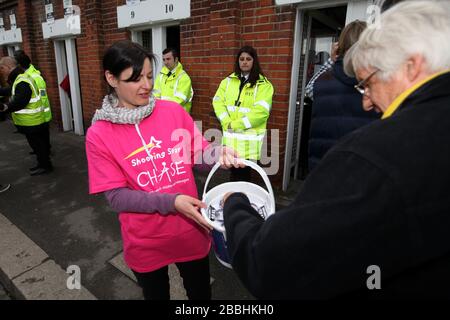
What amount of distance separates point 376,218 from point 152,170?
1210 mm

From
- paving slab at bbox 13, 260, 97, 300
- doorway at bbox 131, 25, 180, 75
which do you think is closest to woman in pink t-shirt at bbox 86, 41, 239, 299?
paving slab at bbox 13, 260, 97, 300

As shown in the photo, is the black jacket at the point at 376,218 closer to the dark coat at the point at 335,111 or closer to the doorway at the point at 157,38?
the dark coat at the point at 335,111

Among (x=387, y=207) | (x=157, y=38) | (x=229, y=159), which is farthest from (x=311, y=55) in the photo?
(x=387, y=207)

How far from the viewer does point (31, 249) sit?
3.02 m

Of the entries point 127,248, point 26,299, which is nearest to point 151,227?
point 127,248

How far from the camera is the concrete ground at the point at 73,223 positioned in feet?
8.47

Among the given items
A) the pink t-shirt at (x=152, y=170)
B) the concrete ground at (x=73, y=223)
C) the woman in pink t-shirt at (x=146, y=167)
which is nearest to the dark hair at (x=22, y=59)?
the concrete ground at (x=73, y=223)

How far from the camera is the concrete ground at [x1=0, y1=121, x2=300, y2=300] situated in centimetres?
258

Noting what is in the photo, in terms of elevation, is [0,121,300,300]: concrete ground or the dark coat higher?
the dark coat

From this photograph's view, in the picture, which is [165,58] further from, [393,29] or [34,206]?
[393,29]

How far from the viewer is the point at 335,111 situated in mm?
1933

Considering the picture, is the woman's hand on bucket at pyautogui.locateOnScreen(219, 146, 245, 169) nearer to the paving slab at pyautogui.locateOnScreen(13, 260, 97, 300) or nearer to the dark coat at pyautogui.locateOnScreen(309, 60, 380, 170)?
the dark coat at pyautogui.locateOnScreen(309, 60, 380, 170)

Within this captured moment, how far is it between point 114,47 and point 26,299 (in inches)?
88.9

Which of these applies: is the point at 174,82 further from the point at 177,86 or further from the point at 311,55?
the point at 311,55
